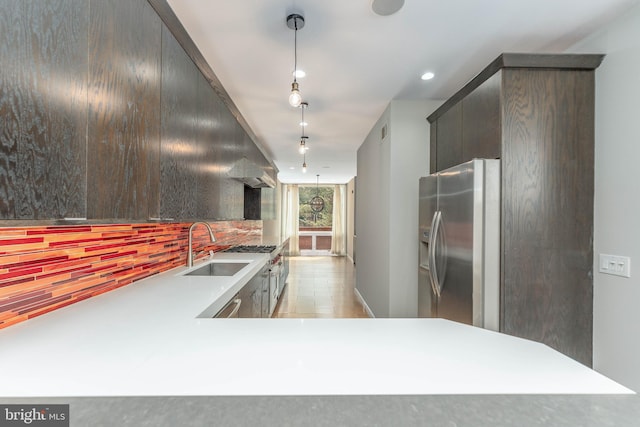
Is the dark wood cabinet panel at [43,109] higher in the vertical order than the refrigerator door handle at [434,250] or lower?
higher

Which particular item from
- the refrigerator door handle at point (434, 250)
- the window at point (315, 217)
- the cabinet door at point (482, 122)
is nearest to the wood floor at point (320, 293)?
the refrigerator door handle at point (434, 250)

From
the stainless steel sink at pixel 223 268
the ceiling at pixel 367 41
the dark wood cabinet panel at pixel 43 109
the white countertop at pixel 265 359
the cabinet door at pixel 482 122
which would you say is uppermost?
the ceiling at pixel 367 41

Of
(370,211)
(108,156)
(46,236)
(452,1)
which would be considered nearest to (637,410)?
(108,156)

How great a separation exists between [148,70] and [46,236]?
0.89 meters

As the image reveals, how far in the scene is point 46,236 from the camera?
4.13 ft

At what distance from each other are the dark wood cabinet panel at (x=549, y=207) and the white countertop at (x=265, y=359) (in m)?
Answer: 1.08

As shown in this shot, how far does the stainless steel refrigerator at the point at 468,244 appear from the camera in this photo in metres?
1.89

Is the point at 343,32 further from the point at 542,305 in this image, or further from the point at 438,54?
the point at 542,305

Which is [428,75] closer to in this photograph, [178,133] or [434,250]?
[434,250]

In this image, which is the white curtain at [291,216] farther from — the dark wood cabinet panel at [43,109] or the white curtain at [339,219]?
the dark wood cabinet panel at [43,109]

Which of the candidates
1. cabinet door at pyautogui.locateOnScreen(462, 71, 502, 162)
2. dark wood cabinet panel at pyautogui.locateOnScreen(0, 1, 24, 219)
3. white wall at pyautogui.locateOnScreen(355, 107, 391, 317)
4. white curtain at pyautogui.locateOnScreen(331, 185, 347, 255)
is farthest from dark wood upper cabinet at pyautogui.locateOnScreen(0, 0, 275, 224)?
white curtain at pyautogui.locateOnScreen(331, 185, 347, 255)

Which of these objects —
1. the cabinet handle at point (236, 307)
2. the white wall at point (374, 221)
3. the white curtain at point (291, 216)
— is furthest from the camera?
the white curtain at point (291, 216)

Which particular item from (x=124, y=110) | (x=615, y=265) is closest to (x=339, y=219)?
(x=615, y=265)

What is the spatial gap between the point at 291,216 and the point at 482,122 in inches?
328
